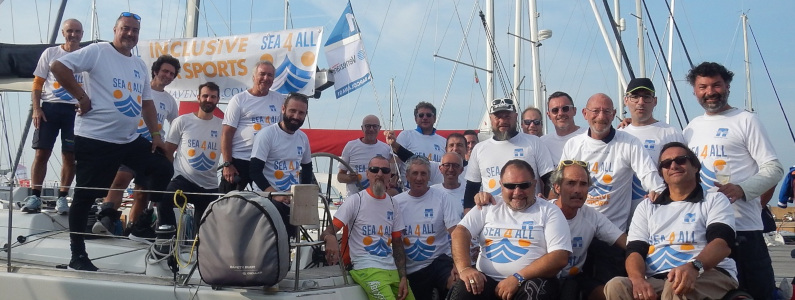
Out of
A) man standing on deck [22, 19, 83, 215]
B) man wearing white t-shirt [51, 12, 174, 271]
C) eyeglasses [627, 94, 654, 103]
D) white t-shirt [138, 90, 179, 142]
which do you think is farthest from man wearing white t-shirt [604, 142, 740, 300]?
man standing on deck [22, 19, 83, 215]

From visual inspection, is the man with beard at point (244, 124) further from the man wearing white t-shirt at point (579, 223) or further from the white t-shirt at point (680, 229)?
the white t-shirt at point (680, 229)

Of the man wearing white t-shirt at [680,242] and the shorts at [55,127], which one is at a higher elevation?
the shorts at [55,127]

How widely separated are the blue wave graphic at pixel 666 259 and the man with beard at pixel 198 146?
3445mm

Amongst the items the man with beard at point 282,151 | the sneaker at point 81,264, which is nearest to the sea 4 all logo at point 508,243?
the man with beard at point 282,151

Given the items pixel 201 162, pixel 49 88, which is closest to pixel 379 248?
pixel 201 162

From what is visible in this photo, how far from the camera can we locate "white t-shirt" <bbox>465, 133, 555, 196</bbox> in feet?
16.8

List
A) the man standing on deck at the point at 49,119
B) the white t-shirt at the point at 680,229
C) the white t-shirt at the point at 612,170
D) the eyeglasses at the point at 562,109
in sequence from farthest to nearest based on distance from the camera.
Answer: the man standing on deck at the point at 49,119 → the eyeglasses at the point at 562,109 → the white t-shirt at the point at 612,170 → the white t-shirt at the point at 680,229

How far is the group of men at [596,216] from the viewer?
408 cm

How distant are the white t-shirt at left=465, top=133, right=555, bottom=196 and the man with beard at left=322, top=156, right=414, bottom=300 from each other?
64cm

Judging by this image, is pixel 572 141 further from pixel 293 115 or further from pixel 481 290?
A: pixel 293 115

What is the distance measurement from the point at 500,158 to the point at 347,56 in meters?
4.03

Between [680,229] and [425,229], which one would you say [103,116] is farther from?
[680,229]

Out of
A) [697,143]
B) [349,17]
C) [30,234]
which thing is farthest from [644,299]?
[349,17]

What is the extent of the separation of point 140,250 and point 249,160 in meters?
1.07
